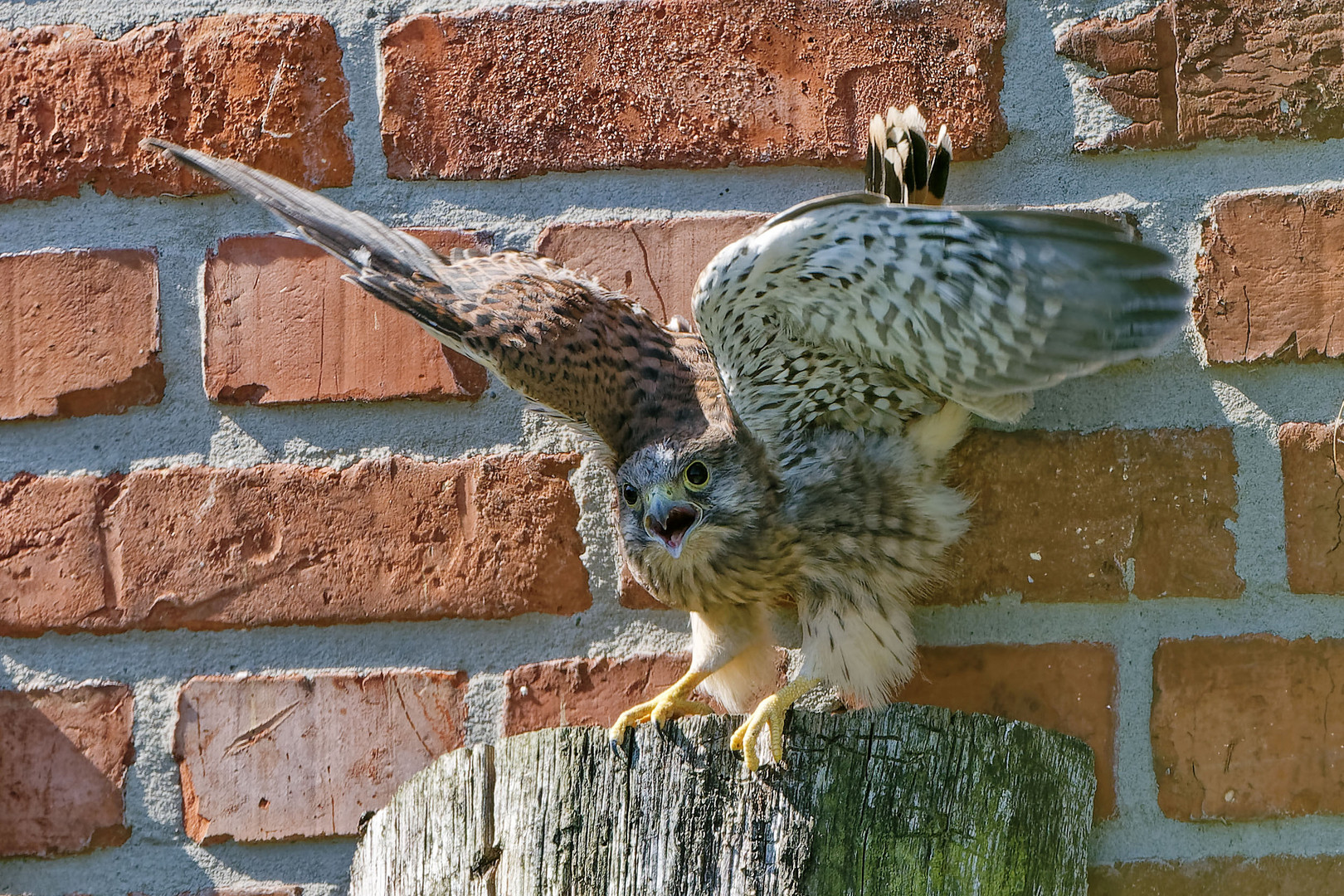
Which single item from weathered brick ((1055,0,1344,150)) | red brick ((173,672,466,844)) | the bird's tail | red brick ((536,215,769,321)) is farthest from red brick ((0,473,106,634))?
weathered brick ((1055,0,1344,150))

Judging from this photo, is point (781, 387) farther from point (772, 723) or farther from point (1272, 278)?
point (1272, 278)

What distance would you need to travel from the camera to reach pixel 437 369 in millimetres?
1194

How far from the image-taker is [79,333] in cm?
119

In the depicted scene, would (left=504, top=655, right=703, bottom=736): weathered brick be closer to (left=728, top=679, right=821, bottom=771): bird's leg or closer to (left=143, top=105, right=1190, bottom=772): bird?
(left=143, top=105, right=1190, bottom=772): bird

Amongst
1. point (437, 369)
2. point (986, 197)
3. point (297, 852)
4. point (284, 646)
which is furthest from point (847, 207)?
point (297, 852)

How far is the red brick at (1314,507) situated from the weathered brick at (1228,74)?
11.6 inches

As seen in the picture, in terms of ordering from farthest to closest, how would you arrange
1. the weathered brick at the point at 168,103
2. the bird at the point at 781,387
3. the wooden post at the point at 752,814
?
1. the weathered brick at the point at 168,103
2. the bird at the point at 781,387
3. the wooden post at the point at 752,814

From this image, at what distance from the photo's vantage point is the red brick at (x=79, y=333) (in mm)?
1187

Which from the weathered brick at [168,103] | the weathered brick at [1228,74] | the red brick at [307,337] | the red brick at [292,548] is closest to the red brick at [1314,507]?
the weathered brick at [1228,74]

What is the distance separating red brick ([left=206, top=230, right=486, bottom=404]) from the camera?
1.19 metres

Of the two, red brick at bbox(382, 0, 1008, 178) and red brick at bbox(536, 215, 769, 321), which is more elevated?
red brick at bbox(382, 0, 1008, 178)

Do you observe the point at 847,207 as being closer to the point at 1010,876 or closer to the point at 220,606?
the point at 1010,876

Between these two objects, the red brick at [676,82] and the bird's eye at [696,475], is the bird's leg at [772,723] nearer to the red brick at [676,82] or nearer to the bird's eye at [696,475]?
the bird's eye at [696,475]

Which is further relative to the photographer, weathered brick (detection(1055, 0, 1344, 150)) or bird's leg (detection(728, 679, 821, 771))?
weathered brick (detection(1055, 0, 1344, 150))
